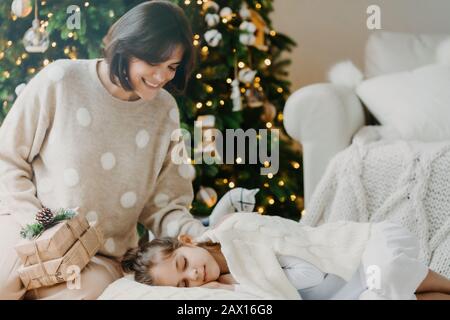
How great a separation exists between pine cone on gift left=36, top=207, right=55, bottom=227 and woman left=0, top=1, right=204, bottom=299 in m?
0.03

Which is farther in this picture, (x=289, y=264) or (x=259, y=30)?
(x=259, y=30)

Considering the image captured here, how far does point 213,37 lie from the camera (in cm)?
157

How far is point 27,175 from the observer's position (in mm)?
1452

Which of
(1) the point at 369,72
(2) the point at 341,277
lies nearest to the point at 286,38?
(1) the point at 369,72

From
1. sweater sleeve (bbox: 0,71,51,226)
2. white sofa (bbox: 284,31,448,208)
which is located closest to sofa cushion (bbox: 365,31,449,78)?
white sofa (bbox: 284,31,448,208)

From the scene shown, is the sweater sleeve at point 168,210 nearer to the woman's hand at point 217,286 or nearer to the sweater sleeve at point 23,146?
the woman's hand at point 217,286

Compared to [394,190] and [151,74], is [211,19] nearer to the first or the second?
[151,74]

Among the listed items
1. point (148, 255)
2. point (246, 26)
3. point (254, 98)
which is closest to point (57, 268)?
point (148, 255)

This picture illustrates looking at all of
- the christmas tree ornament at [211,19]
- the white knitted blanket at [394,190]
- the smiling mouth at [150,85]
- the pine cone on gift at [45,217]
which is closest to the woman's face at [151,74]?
the smiling mouth at [150,85]

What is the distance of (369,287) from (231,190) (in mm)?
430

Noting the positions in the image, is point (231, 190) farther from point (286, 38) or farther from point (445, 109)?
point (445, 109)

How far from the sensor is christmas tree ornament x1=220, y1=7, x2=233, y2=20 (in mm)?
1619

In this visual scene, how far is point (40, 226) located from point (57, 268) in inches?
4.1
